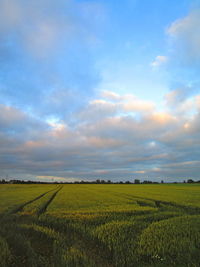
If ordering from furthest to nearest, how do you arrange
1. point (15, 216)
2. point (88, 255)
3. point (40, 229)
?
point (15, 216)
point (40, 229)
point (88, 255)

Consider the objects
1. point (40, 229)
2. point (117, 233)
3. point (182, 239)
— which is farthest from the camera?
point (40, 229)

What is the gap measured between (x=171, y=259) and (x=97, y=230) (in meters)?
4.17

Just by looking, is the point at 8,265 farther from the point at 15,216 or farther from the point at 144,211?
the point at 144,211

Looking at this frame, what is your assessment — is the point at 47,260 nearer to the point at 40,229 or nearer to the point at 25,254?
the point at 25,254

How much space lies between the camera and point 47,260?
20.2 feet

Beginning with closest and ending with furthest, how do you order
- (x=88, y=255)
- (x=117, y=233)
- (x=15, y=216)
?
(x=88, y=255) < (x=117, y=233) < (x=15, y=216)

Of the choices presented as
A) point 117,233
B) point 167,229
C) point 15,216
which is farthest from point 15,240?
point 167,229

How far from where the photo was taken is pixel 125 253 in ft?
21.9

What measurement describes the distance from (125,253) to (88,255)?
1.35m

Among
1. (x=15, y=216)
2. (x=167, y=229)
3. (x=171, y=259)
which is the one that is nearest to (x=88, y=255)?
(x=171, y=259)

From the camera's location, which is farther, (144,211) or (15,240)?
(144,211)

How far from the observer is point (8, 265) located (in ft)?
19.3

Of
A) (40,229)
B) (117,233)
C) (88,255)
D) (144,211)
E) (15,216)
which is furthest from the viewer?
(144,211)

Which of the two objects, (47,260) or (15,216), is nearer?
(47,260)
